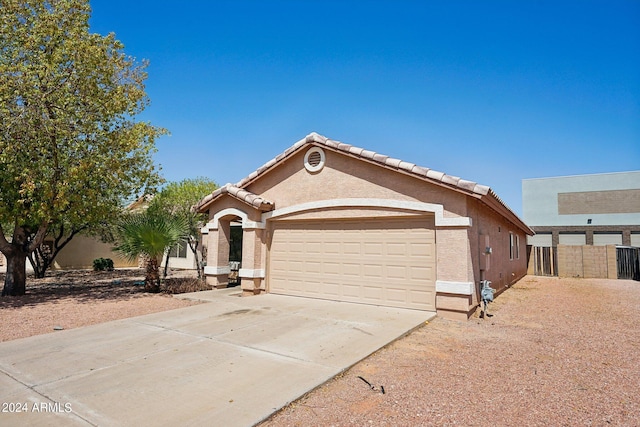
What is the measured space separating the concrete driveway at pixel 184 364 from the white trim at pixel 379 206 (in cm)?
232

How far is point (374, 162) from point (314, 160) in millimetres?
2263

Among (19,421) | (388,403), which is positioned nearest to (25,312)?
(19,421)

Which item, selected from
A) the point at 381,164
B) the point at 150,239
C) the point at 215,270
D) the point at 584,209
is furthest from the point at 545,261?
the point at 150,239

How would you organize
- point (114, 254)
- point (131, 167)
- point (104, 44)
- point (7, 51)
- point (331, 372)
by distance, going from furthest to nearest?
point (114, 254)
point (131, 167)
point (104, 44)
point (7, 51)
point (331, 372)

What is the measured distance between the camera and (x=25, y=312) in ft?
32.6

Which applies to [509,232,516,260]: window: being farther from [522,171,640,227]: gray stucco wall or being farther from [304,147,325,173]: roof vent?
[522,171,640,227]: gray stucco wall

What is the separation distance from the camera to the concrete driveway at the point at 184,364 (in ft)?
14.0

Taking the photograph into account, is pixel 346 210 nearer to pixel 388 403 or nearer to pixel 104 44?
pixel 388 403

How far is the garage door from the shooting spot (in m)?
9.95

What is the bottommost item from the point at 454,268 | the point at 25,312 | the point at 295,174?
the point at 25,312

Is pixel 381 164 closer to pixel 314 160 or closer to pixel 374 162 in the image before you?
pixel 374 162

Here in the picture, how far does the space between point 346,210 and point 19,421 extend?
8444mm

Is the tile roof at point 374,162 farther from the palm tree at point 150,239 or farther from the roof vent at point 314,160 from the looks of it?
the palm tree at point 150,239

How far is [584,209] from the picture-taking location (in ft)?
118
